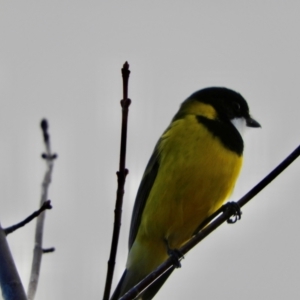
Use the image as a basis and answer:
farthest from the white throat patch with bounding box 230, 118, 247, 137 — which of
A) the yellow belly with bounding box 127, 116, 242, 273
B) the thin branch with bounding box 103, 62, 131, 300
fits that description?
the thin branch with bounding box 103, 62, 131, 300

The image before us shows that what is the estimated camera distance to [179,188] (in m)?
5.31

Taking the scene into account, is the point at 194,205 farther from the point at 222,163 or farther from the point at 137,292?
the point at 137,292

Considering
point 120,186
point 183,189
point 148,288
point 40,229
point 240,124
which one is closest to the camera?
point 120,186

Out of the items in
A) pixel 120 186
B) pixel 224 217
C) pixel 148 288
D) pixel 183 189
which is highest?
pixel 183 189

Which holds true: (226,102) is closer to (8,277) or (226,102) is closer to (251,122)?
(251,122)

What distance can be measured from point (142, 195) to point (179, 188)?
0.50 metres

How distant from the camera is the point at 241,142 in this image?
5.82 meters

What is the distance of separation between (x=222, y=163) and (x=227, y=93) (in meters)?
1.60

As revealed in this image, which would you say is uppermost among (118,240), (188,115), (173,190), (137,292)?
(188,115)

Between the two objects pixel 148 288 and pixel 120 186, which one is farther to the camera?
pixel 148 288

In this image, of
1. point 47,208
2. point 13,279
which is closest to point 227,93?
point 47,208

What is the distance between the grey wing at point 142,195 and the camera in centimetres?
564

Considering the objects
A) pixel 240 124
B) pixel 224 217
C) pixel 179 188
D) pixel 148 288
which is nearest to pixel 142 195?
pixel 179 188

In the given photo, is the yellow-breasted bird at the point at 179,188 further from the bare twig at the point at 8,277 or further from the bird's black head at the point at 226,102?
Answer: the bare twig at the point at 8,277
